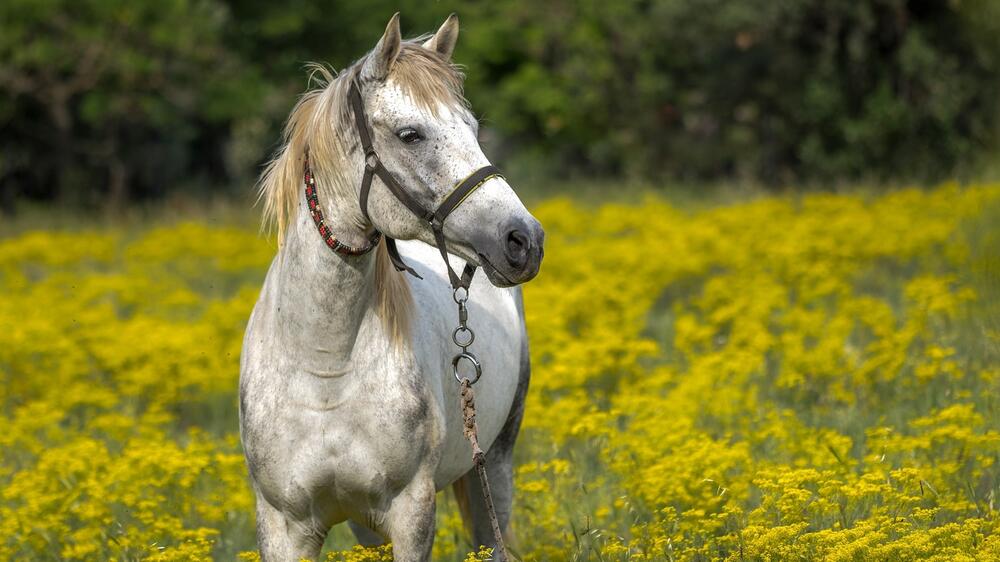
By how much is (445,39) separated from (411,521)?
154 cm

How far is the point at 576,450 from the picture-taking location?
21.4 feet

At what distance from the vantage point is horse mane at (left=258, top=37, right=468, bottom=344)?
142 inches

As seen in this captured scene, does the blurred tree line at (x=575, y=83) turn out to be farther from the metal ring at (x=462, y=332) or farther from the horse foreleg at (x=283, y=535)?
the horse foreleg at (x=283, y=535)

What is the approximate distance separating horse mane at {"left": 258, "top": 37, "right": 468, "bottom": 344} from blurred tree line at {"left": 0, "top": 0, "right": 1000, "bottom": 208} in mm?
12106

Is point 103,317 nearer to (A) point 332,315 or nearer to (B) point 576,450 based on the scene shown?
(B) point 576,450

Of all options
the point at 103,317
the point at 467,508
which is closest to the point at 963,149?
the point at 103,317

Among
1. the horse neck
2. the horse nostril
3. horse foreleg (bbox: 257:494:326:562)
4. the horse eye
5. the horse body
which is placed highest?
the horse eye

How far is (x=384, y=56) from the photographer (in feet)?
11.8

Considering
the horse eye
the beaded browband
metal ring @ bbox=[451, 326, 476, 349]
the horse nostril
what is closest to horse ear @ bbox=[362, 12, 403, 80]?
the horse eye

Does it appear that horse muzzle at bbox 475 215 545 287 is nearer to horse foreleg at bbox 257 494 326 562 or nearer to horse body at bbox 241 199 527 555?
horse body at bbox 241 199 527 555

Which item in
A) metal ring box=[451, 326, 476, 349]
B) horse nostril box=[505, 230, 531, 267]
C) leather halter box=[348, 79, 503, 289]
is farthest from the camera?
metal ring box=[451, 326, 476, 349]

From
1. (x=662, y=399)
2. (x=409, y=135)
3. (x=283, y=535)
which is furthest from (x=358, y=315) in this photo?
(x=662, y=399)

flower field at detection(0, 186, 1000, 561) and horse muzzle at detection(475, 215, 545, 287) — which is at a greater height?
horse muzzle at detection(475, 215, 545, 287)

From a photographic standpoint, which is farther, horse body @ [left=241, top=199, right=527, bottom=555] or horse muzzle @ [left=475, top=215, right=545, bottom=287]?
horse body @ [left=241, top=199, right=527, bottom=555]
